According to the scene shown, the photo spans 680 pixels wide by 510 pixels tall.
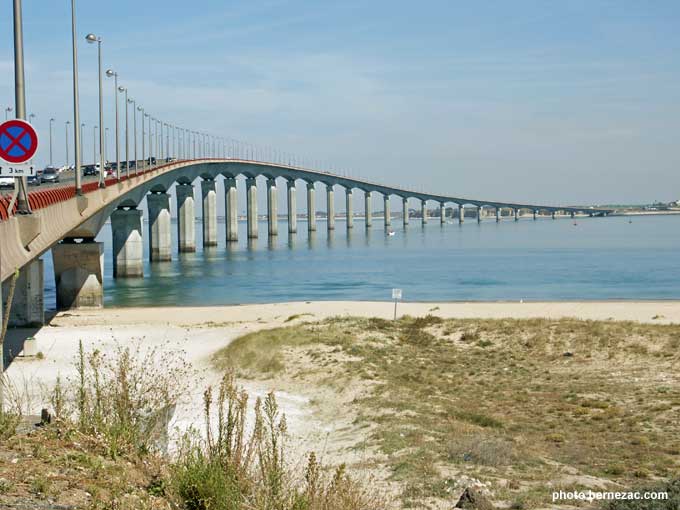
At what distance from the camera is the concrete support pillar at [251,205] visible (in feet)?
515

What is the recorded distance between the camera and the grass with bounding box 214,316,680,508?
14.8 metres

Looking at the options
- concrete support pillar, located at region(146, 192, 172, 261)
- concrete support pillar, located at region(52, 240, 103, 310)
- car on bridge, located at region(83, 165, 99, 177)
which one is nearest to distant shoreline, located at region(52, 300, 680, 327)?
Answer: concrete support pillar, located at region(52, 240, 103, 310)

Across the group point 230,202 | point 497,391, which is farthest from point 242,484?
point 230,202

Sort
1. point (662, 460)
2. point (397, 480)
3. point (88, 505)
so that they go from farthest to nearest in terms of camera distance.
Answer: point (662, 460) → point (397, 480) → point (88, 505)

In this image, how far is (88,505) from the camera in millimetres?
7168

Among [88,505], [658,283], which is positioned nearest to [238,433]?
[88,505]

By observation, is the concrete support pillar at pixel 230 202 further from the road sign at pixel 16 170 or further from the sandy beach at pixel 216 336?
the road sign at pixel 16 170

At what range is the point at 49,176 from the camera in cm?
7400

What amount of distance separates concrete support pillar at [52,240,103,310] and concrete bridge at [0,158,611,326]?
0.06 m

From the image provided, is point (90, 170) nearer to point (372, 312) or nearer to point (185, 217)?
point (185, 217)

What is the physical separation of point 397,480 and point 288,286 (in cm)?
5858

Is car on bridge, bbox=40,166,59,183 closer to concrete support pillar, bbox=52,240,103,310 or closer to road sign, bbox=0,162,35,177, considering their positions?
concrete support pillar, bbox=52,240,103,310

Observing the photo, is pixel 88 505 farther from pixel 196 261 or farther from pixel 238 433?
pixel 196 261

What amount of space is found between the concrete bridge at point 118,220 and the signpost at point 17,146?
1.67 metres
